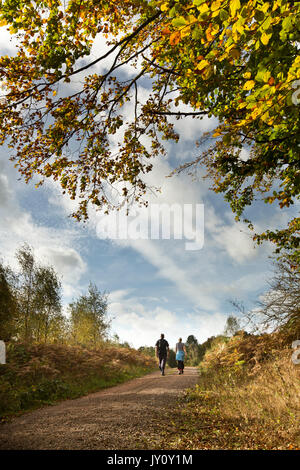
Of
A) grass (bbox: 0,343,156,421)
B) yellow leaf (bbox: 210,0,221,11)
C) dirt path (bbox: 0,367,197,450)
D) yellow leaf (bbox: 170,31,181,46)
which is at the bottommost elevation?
grass (bbox: 0,343,156,421)


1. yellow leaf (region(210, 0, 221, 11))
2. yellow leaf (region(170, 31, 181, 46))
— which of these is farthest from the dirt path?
yellow leaf (region(210, 0, 221, 11))

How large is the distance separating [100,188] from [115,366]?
12.1m

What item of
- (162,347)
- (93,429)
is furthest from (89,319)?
(93,429)

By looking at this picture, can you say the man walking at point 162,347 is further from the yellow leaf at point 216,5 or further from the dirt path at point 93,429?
the yellow leaf at point 216,5

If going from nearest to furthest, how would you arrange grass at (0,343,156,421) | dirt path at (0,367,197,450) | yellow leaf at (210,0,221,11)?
yellow leaf at (210,0,221,11)
dirt path at (0,367,197,450)
grass at (0,343,156,421)

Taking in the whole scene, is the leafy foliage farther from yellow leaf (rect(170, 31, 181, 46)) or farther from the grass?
yellow leaf (rect(170, 31, 181, 46))

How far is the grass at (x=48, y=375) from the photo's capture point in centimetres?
824

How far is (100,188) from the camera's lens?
8.27 metres

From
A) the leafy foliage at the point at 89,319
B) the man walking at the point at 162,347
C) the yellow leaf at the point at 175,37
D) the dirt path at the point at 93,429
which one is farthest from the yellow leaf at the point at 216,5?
the leafy foliage at the point at 89,319

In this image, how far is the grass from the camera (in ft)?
27.0

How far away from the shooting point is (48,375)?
11.2 metres
